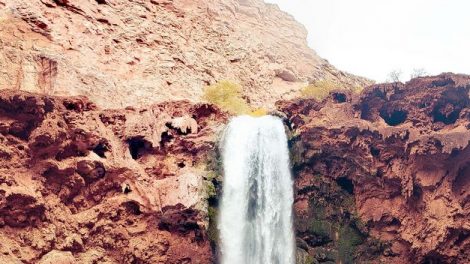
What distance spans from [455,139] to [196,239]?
12950mm

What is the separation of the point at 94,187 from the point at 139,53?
1692cm

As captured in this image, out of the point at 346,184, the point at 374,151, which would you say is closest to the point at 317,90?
the point at 346,184

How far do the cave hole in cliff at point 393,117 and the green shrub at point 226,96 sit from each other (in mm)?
12502

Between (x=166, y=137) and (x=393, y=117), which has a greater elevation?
(x=393, y=117)

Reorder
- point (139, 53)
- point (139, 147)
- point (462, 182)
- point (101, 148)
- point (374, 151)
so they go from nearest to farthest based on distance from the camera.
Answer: point (101, 148)
point (462, 182)
point (139, 147)
point (374, 151)
point (139, 53)

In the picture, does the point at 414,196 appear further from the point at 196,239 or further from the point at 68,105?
the point at 68,105

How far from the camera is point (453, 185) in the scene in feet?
73.0

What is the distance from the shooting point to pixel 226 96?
37031 millimetres

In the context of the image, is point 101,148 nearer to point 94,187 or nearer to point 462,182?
point 94,187

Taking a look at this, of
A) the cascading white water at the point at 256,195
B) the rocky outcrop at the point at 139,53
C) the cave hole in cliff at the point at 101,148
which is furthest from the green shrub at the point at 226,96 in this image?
the cave hole in cliff at the point at 101,148

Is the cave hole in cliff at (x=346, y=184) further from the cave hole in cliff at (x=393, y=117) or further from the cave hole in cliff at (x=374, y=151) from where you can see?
the cave hole in cliff at (x=393, y=117)

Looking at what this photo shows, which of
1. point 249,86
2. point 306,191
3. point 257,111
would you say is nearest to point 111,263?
point 306,191

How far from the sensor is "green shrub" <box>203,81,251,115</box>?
118 feet

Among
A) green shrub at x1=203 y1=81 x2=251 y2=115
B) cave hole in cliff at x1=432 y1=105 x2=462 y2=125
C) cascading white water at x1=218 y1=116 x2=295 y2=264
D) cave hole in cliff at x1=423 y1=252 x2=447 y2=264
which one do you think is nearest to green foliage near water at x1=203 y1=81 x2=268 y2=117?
green shrub at x1=203 y1=81 x2=251 y2=115
